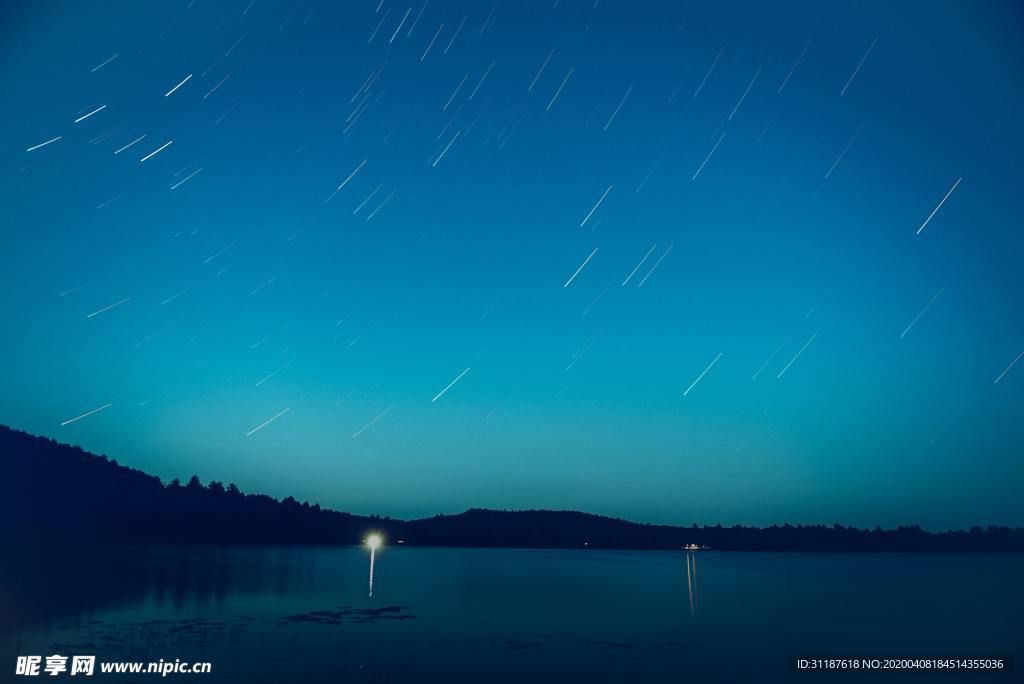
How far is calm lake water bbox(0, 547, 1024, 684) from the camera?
24.3m

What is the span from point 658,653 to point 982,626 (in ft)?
93.2

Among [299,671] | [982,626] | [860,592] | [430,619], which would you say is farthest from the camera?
[860,592]

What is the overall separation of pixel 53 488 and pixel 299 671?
21636cm

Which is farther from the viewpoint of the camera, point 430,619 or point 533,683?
point 430,619

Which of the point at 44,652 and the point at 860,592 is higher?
the point at 44,652

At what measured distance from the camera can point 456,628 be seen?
113 feet

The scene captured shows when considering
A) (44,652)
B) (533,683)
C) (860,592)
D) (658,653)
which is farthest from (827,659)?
(860,592)

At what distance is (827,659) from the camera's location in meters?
29.2

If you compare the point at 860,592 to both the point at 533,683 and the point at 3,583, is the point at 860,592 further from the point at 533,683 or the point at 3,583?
the point at 3,583

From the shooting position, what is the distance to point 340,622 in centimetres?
3362

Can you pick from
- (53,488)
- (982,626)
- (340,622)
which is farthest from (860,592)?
(53,488)

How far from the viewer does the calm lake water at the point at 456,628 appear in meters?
24.3

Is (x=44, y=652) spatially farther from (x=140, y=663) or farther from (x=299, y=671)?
(x=299, y=671)

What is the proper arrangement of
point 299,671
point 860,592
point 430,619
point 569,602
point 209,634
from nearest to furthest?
point 299,671 < point 209,634 < point 430,619 < point 569,602 < point 860,592
